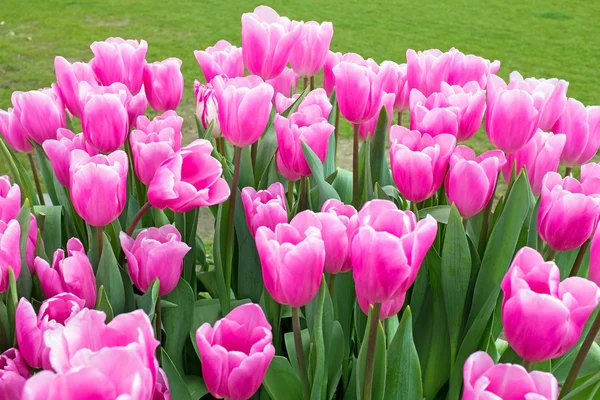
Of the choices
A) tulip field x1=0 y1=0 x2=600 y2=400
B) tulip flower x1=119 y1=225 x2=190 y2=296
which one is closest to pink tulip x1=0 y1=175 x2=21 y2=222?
tulip field x1=0 y1=0 x2=600 y2=400

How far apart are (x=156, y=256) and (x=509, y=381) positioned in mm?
353

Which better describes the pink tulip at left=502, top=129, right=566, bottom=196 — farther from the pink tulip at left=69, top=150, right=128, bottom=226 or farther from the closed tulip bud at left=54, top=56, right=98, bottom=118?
the closed tulip bud at left=54, top=56, right=98, bottom=118

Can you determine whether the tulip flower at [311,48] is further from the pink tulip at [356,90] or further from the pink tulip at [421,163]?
the pink tulip at [421,163]

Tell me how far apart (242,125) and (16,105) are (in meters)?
0.33

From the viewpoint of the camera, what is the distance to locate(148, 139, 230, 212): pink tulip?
2.21 feet

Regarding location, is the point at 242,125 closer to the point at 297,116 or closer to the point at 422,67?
the point at 297,116

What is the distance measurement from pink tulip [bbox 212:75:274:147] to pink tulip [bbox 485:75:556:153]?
255mm

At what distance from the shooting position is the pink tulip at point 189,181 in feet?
2.21

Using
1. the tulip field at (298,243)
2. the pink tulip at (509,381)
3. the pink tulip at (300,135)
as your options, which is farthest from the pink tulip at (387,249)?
the pink tulip at (300,135)

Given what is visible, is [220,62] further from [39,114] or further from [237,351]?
[237,351]

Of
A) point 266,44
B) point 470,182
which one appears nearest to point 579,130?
point 470,182

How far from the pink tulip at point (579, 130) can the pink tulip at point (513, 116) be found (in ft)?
0.23

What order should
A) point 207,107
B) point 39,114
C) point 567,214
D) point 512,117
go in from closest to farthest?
point 567,214, point 512,117, point 39,114, point 207,107

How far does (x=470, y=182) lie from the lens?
0.73m
